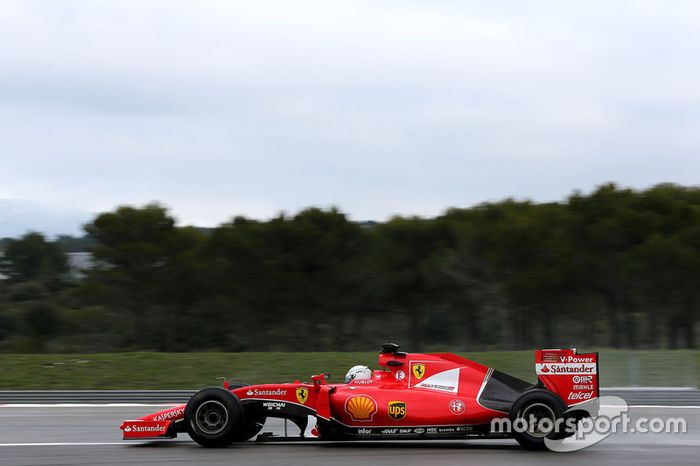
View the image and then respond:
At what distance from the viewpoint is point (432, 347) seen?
93.6ft

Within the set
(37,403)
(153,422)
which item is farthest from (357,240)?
(153,422)

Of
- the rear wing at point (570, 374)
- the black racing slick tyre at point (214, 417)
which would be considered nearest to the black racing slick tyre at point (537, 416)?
the rear wing at point (570, 374)

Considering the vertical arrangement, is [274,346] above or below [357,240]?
below

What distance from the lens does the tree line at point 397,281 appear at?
89.6 feet

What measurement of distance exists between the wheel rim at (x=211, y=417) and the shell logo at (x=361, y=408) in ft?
4.28

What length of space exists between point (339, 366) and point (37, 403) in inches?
287

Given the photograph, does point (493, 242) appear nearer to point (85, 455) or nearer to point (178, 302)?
point (178, 302)

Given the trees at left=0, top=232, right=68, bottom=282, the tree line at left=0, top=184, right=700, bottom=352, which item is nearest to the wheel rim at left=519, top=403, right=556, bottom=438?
the tree line at left=0, top=184, right=700, bottom=352

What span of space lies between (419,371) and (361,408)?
0.74 m

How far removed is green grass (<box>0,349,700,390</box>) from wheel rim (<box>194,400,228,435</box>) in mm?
A: 9879

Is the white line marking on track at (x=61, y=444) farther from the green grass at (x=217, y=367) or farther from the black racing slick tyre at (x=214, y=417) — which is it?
the green grass at (x=217, y=367)

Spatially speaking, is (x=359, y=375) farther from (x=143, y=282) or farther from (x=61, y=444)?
(x=143, y=282)

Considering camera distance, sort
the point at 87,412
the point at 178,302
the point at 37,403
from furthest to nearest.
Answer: the point at 178,302 → the point at 37,403 → the point at 87,412

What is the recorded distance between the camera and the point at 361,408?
891 cm
